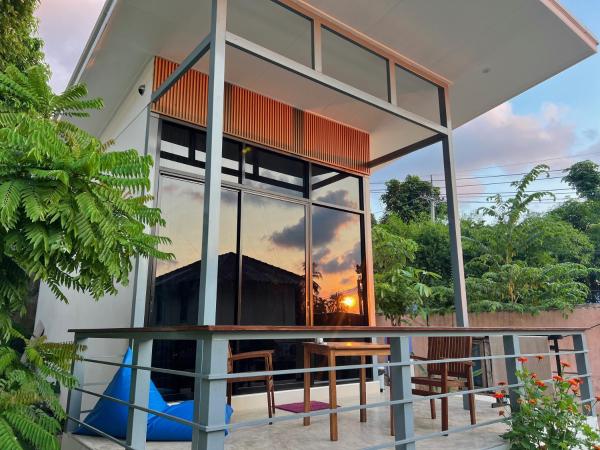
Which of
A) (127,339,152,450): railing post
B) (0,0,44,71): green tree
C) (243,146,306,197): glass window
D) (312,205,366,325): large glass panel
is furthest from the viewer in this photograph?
(0,0,44,71): green tree

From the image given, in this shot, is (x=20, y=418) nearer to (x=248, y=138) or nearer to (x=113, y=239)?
(x=113, y=239)

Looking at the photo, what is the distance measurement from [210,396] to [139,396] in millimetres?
862

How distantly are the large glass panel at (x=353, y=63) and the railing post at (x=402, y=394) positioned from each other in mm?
2869

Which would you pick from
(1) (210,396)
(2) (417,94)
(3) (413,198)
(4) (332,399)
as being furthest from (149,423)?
(3) (413,198)

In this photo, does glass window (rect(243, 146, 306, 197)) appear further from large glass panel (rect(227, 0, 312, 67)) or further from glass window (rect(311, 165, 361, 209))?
large glass panel (rect(227, 0, 312, 67))

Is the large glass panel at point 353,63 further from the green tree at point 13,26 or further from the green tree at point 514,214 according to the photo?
the green tree at point 514,214

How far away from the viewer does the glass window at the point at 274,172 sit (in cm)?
507

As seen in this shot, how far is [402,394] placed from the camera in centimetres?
245

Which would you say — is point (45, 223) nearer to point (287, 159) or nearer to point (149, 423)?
point (149, 423)

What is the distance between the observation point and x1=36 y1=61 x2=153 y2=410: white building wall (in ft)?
13.7

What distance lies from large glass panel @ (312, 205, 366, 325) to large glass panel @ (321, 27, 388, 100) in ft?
5.34

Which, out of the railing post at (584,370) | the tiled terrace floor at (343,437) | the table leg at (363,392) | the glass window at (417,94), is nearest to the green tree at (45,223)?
the tiled terrace floor at (343,437)

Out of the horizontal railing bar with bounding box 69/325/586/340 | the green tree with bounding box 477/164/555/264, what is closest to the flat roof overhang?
the horizontal railing bar with bounding box 69/325/586/340

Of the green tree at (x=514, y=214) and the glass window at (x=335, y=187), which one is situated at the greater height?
the green tree at (x=514, y=214)
